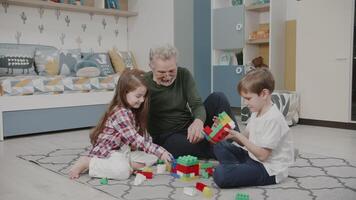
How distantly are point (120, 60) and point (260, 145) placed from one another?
2.85 metres

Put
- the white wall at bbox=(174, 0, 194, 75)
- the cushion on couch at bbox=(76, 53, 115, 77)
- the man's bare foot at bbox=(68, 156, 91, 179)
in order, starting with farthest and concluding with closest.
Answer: the white wall at bbox=(174, 0, 194, 75), the cushion on couch at bbox=(76, 53, 115, 77), the man's bare foot at bbox=(68, 156, 91, 179)

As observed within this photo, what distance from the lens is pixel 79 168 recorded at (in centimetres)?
188

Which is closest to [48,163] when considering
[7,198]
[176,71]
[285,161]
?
[7,198]

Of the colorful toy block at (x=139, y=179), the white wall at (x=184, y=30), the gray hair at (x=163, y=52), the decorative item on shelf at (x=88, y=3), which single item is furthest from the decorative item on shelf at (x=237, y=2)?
the colorful toy block at (x=139, y=179)

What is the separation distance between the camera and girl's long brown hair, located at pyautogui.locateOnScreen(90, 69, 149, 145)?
1.87 m

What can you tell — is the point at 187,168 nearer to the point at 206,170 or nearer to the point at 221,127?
the point at 206,170

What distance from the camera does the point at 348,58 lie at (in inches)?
129

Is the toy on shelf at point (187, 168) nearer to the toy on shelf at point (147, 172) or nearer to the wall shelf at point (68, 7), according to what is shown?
the toy on shelf at point (147, 172)

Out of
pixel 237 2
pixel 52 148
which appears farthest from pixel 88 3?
pixel 52 148

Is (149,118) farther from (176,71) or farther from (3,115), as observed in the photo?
(3,115)

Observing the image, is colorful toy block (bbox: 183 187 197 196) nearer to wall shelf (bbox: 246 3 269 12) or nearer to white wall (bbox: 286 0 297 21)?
wall shelf (bbox: 246 3 269 12)

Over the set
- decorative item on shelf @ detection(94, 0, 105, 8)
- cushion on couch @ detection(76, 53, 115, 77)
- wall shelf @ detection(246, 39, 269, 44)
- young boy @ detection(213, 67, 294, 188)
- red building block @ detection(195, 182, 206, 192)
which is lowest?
red building block @ detection(195, 182, 206, 192)

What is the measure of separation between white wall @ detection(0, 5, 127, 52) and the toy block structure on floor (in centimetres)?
258

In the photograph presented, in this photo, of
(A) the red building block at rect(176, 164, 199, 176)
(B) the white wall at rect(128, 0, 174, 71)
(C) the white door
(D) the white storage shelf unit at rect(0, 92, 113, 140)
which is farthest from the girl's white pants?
(B) the white wall at rect(128, 0, 174, 71)
